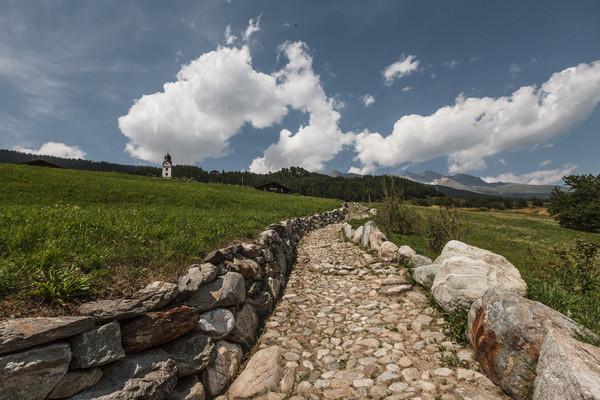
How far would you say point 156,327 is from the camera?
317 cm

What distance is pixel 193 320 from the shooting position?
3.64 meters

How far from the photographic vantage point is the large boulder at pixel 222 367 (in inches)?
139

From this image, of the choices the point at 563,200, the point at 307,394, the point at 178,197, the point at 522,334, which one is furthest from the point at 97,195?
the point at 563,200

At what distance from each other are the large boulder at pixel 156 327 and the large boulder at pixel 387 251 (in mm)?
7638

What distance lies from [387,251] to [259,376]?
7190mm

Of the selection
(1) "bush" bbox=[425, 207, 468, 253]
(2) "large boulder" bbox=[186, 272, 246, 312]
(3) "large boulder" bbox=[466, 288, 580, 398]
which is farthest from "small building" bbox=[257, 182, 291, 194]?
(3) "large boulder" bbox=[466, 288, 580, 398]

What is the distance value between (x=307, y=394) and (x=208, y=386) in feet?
4.85

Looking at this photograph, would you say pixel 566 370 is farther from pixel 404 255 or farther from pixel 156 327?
pixel 404 255

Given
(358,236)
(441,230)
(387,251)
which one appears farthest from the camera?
→ (358,236)

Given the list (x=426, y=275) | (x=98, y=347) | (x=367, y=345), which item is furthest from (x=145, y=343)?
(x=426, y=275)

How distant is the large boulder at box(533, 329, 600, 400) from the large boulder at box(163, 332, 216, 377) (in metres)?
4.27

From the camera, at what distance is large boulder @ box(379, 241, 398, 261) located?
9281mm

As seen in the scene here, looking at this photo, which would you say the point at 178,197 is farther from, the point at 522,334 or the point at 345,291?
the point at 522,334

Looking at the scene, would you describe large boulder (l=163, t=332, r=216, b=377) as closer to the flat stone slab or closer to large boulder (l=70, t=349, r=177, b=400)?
large boulder (l=70, t=349, r=177, b=400)
